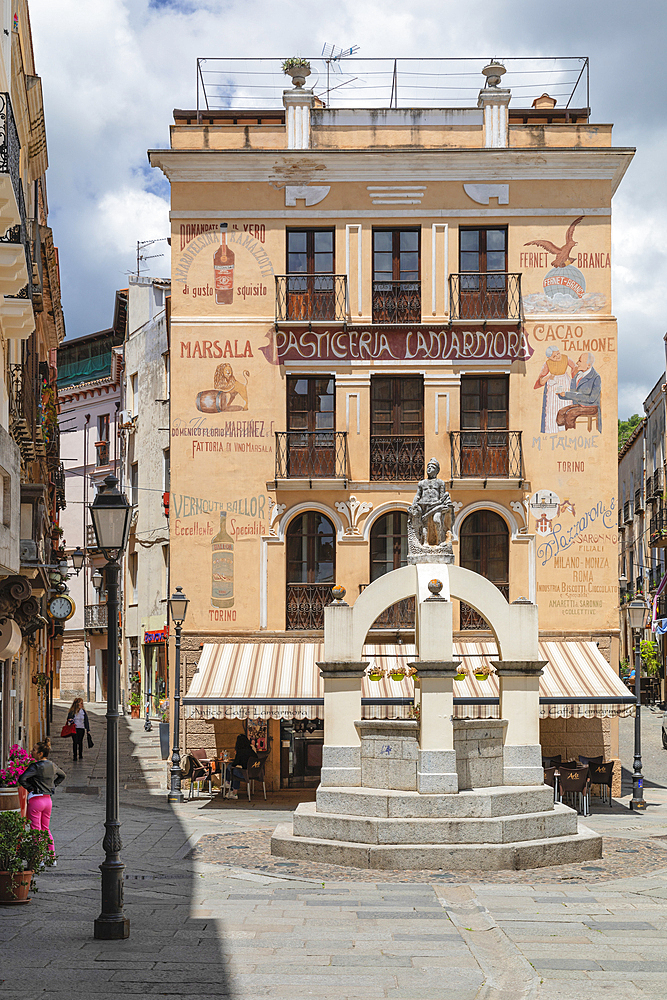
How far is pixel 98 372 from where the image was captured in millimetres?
59375

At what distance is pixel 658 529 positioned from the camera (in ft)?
192

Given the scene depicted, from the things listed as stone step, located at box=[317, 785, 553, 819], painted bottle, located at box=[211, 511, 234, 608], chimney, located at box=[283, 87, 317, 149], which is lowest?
stone step, located at box=[317, 785, 553, 819]

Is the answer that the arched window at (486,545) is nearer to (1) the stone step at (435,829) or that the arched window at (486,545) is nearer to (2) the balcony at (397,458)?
(2) the balcony at (397,458)

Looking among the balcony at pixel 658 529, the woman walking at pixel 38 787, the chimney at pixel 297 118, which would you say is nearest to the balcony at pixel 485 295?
the chimney at pixel 297 118

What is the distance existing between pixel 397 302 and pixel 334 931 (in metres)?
17.8

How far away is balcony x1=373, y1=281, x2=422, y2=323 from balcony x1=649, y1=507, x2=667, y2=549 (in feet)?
99.9

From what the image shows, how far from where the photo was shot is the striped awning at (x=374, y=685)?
2394 cm

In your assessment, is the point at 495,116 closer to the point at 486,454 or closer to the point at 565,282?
the point at 565,282

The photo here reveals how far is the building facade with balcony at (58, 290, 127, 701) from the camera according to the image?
184 feet

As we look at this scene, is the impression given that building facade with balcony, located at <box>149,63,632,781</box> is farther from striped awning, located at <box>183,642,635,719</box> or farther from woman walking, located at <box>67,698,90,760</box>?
woman walking, located at <box>67,698,90,760</box>

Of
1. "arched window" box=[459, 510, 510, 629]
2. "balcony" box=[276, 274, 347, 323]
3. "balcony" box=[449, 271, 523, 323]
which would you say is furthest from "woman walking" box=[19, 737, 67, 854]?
"balcony" box=[449, 271, 523, 323]

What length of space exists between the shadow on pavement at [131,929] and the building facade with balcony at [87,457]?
34.8 meters

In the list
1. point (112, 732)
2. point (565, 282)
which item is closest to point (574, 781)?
point (565, 282)

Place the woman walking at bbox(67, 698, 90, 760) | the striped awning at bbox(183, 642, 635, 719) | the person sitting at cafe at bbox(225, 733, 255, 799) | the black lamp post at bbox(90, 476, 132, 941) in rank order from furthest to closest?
the woman walking at bbox(67, 698, 90, 760)
the person sitting at cafe at bbox(225, 733, 255, 799)
the striped awning at bbox(183, 642, 635, 719)
the black lamp post at bbox(90, 476, 132, 941)
